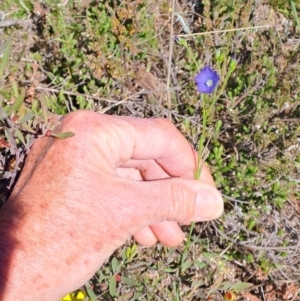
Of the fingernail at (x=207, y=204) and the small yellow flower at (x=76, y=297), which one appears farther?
the small yellow flower at (x=76, y=297)

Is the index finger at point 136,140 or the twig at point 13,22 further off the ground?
the twig at point 13,22

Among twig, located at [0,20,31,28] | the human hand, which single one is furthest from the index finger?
twig, located at [0,20,31,28]

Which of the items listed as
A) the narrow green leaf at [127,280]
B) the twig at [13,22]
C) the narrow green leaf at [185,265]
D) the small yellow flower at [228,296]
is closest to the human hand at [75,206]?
the narrow green leaf at [127,280]

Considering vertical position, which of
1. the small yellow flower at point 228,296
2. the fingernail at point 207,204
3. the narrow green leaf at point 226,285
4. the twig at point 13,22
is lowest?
the small yellow flower at point 228,296

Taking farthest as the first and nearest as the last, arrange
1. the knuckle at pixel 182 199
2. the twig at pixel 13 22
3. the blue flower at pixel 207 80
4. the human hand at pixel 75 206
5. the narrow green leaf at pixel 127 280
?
1. the twig at pixel 13 22
2. the blue flower at pixel 207 80
3. the narrow green leaf at pixel 127 280
4. the knuckle at pixel 182 199
5. the human hand at pixel 75 206

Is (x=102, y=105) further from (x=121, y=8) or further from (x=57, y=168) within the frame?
(x=57, y=168)

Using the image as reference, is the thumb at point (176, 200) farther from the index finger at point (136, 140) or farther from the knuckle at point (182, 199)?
the index finger at point (136, 140)

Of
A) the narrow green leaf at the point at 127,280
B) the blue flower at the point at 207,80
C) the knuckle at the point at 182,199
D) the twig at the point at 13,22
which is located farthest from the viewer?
the twig at the point at 13,22

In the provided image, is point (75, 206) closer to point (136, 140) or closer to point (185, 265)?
point (136, 140)

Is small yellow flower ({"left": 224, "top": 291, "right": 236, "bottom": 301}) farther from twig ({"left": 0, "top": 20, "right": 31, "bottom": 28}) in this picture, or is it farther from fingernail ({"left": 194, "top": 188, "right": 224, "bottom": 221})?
twig ({"left": 0, "top": 20, "right": 31, "bottom": 28})
